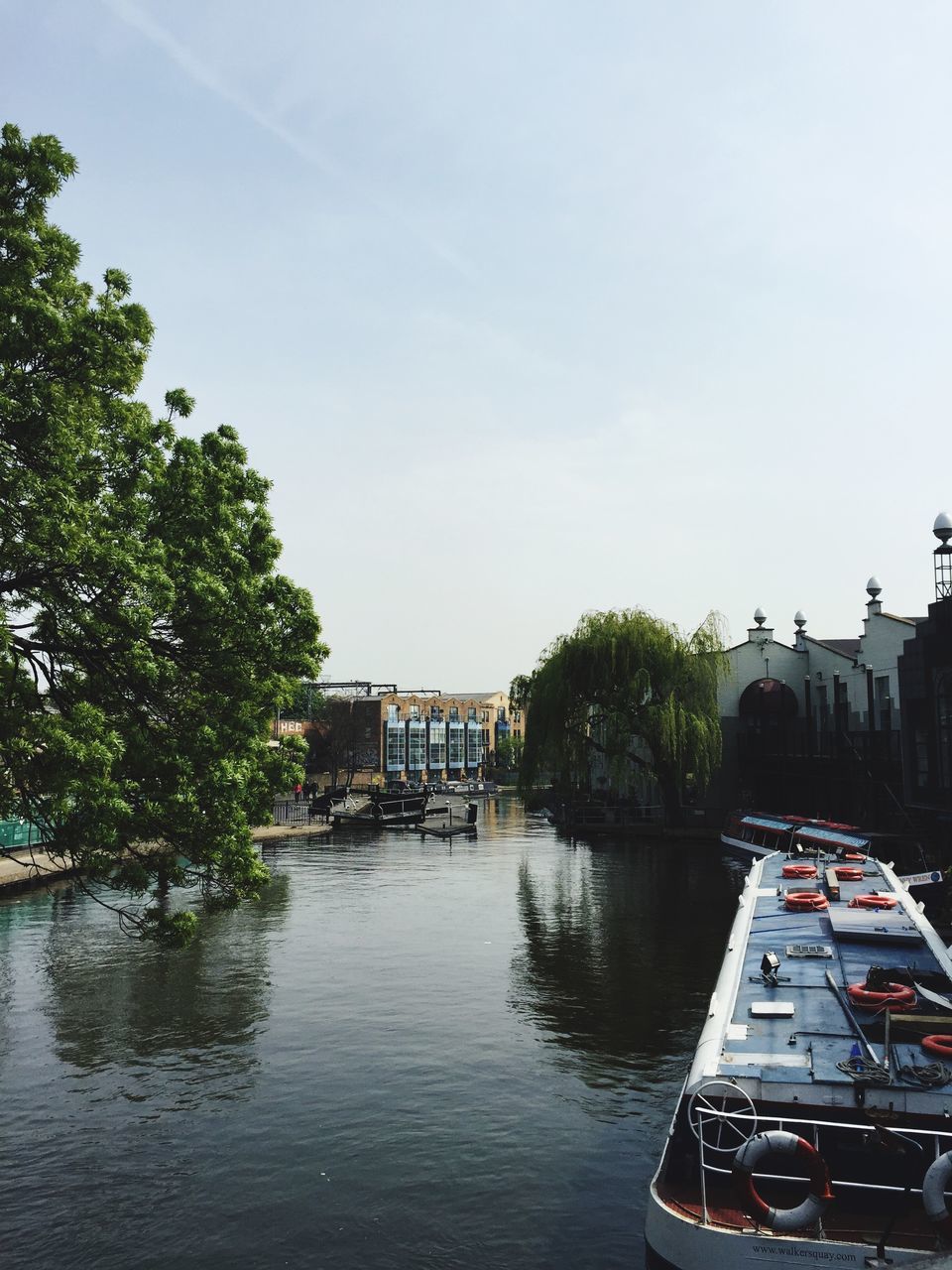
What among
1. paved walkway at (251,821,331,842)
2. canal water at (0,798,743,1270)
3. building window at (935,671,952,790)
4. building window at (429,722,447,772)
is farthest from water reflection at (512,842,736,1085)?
building window at (429,722,447,772)

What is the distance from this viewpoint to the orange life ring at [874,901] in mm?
21500

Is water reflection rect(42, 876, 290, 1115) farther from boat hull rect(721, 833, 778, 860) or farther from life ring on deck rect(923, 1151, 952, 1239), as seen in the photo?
boat hull rect(721, 833, 778, 860)

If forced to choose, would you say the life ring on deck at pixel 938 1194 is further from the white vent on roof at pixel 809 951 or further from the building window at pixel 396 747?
the building window at pixel 396 747

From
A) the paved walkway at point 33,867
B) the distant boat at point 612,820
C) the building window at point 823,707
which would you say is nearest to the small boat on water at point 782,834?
the distant boat at point 612,820

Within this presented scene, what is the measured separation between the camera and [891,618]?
5475cm

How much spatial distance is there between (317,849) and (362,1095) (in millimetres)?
42958

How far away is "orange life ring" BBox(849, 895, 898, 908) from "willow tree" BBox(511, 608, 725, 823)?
3795 centimetres

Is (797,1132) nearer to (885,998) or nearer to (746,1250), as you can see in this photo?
(746,1250)

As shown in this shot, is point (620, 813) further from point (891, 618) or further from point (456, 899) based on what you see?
point (456, 899)

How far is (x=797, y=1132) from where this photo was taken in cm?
1162

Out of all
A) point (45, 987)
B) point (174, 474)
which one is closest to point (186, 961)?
point (45, 987)

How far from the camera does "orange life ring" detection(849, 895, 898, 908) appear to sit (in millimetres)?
21500

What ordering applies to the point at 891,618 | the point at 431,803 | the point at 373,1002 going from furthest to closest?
the point at 431,803
the point at 891,618
the point at 373,1002

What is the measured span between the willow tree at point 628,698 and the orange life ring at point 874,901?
37.9 meters
